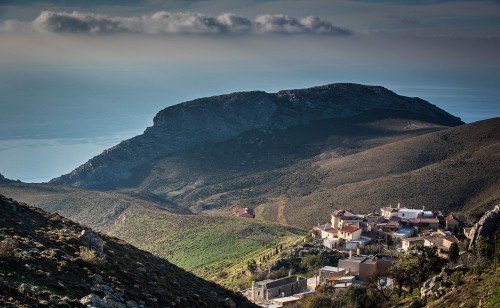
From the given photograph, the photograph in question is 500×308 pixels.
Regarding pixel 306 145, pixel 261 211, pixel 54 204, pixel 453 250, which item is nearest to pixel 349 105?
pixel 306 145

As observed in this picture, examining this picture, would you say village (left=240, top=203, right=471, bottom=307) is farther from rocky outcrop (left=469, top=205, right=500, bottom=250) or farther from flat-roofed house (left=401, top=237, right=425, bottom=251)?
rocky outcrop (left=469, top=205, right=500, bottom=250)

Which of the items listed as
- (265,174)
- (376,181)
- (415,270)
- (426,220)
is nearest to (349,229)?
(426,220)

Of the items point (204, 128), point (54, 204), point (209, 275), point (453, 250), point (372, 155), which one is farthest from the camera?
point (204, 128)

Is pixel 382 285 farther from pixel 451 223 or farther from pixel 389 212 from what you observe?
pixel 389 212

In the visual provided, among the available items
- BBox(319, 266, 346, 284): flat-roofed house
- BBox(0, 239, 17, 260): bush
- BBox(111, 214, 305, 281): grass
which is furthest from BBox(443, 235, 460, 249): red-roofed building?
BBox(0, 239, 17, 260): bush

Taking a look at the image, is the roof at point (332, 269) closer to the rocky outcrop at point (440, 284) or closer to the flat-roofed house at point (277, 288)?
the flat-roofed house at point (277, 288)

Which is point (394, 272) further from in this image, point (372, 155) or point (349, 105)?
point (349, 105)
